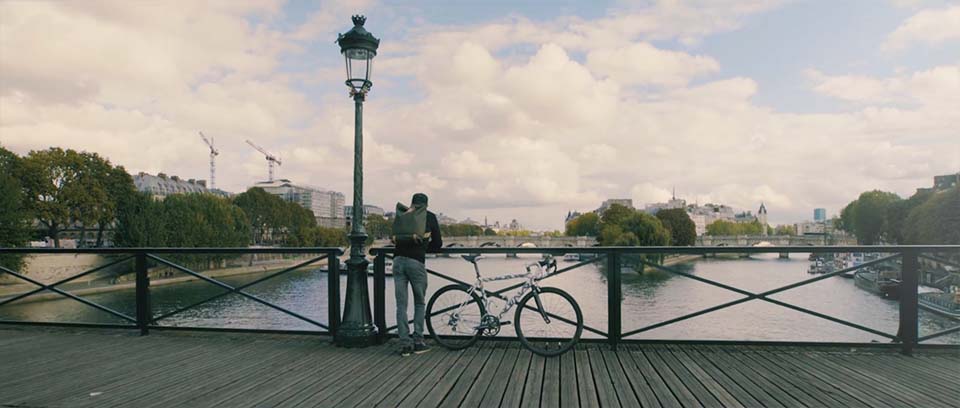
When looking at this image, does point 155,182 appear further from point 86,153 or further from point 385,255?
point 385,255

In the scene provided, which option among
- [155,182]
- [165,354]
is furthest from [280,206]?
[165,354]

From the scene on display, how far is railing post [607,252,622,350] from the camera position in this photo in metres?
7.03

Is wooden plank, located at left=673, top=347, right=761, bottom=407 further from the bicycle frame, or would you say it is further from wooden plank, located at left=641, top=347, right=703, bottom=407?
the bicycle frame

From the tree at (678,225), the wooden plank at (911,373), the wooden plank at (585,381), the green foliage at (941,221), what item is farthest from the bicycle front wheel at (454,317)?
the tree at (678,225)

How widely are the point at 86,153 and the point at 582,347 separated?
71.1 meters

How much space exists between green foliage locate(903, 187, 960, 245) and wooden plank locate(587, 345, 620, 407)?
189ft

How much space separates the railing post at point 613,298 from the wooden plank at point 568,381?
0.59 m

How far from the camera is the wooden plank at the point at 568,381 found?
5020mm

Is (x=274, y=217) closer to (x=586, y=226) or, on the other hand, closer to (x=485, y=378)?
(x=586, y=226)

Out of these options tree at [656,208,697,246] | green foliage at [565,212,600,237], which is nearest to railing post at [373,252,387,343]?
tree at [656,208,697,246]

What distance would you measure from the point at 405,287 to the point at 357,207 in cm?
141

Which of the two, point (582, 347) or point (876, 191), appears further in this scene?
point (876, 191)

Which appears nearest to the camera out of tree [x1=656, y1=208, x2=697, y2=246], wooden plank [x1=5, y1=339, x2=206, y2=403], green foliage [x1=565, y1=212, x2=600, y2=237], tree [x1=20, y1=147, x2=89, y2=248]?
wooden plank [x1=5, y1=339, x2=206, y2=403]

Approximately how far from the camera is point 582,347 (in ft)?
23.1
